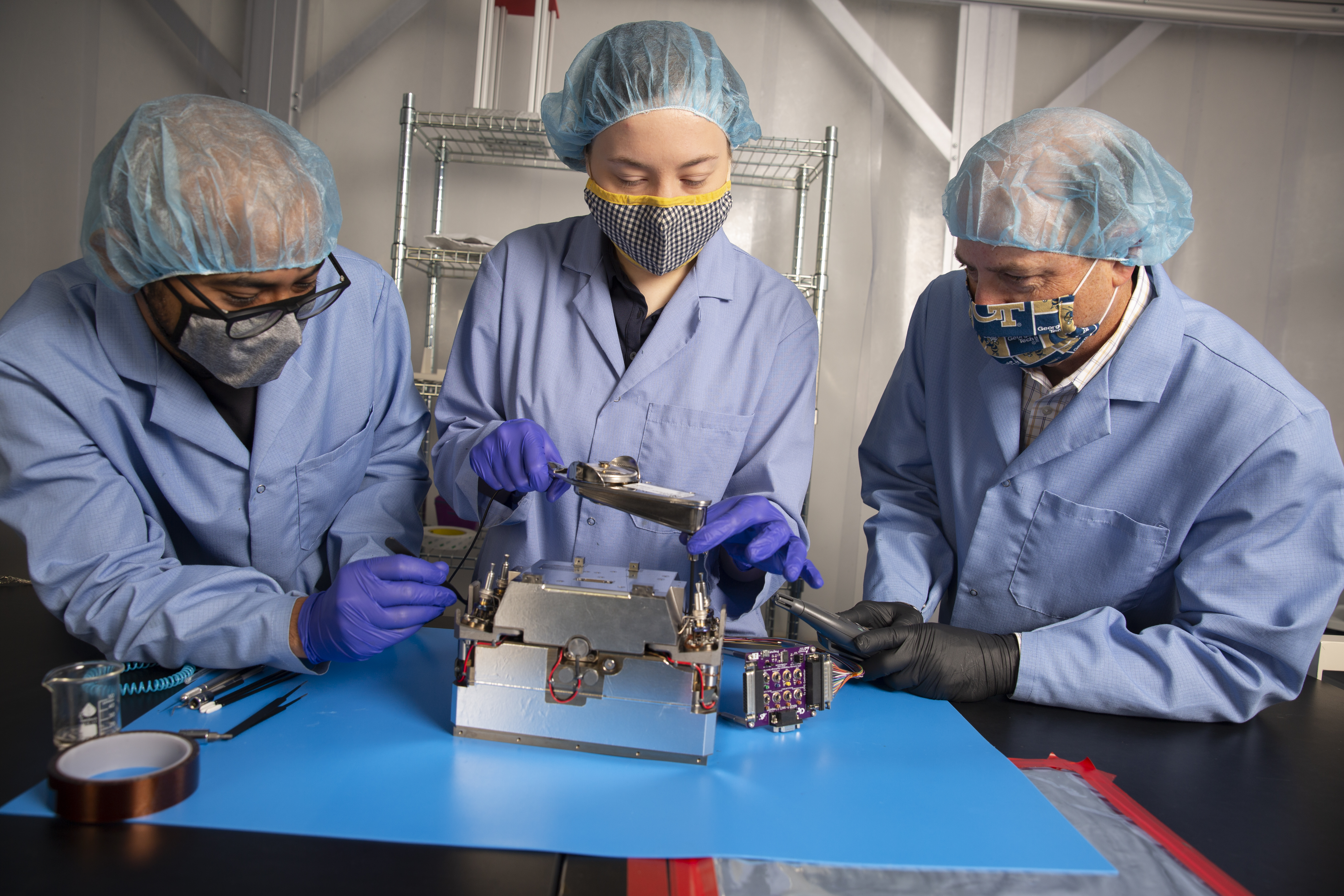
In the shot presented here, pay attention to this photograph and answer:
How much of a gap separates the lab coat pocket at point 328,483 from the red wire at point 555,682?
678 millimetres

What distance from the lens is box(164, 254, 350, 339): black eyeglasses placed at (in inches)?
48.6

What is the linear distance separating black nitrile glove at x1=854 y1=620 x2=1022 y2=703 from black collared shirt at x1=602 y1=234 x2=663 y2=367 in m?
0.73

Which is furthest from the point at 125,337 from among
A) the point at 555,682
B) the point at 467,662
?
the point at 555,682

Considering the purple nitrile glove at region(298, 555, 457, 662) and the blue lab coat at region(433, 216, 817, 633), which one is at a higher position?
the blue lab coat at region(433, 216, 817, 633)

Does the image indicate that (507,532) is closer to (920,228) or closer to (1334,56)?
(920,228)

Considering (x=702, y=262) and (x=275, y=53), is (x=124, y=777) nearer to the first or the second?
(x=702, y=262)

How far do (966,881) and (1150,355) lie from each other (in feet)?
3.19

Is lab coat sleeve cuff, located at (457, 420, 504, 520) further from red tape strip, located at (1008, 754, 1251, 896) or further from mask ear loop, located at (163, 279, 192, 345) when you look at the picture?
red tape strip, located at (1008, 754, 1251, 896)

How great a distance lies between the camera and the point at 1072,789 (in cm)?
108

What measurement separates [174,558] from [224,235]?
20.7 inches

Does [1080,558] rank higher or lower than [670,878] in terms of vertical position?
higher

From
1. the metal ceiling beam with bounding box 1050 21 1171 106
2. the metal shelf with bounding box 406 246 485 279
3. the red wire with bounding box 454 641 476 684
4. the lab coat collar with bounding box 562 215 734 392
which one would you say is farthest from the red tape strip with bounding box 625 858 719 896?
the metal ceiling beam with bounding box 1050 21 1171 106

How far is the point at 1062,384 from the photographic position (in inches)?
60.1

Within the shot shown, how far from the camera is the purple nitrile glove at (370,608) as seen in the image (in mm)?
1188
